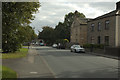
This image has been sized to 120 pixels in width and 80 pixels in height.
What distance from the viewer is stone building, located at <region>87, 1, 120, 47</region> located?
29578 millimetres

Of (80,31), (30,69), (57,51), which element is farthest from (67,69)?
(80,31)

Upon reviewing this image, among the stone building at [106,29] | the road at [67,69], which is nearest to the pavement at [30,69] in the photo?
the road at [67,69]

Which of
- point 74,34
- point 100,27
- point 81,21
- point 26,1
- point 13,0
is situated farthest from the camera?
point 74,34

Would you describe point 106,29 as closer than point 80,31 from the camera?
Yes

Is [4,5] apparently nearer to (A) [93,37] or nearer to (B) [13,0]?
(B) [13,0]

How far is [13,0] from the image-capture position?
41.7 feet

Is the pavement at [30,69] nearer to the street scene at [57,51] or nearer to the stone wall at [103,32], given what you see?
the street scene at [57,51]

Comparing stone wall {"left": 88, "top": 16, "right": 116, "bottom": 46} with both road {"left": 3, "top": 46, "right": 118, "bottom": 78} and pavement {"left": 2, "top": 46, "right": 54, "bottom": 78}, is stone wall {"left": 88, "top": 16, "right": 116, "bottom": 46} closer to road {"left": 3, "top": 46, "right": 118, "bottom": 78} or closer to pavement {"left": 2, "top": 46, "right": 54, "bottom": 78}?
road {"left": 3, "top": 46, "right": 118, "bottom": 78}

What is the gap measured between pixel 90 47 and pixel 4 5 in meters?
21.6

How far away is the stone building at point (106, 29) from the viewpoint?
2958 centimetres

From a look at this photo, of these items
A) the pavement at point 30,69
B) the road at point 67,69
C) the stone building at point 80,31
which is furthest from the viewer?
the stone building at point 80,31

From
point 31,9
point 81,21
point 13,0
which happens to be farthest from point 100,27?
point 13,0

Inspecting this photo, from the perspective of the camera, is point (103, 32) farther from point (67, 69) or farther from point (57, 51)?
point (67, 69)

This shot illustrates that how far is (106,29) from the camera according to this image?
3259 centimetres
